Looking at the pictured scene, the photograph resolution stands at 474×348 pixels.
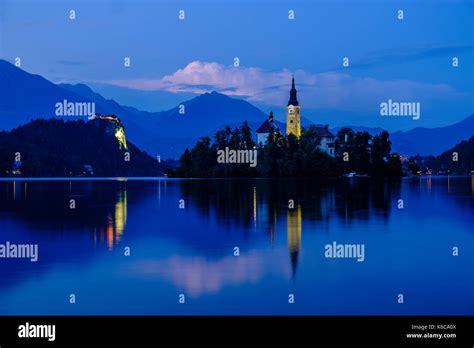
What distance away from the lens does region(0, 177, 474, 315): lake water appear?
17719 mm

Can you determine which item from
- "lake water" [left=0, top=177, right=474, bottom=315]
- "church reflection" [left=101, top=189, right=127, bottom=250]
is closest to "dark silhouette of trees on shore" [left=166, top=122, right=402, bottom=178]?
"church reflection" [left=101, top=189, right=127, bottom=250]

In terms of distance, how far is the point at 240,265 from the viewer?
23.5 meters

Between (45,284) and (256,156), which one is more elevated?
(256,156)

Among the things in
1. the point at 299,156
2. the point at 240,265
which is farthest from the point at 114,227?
the point at 299,156

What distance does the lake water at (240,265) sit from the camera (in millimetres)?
17719

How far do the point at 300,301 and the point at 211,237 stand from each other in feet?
47.0

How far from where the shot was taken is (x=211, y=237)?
3188 cm

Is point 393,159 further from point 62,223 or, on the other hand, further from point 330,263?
point 330,263

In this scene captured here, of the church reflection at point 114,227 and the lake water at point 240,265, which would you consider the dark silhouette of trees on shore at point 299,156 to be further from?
the lake water at point 240,265
